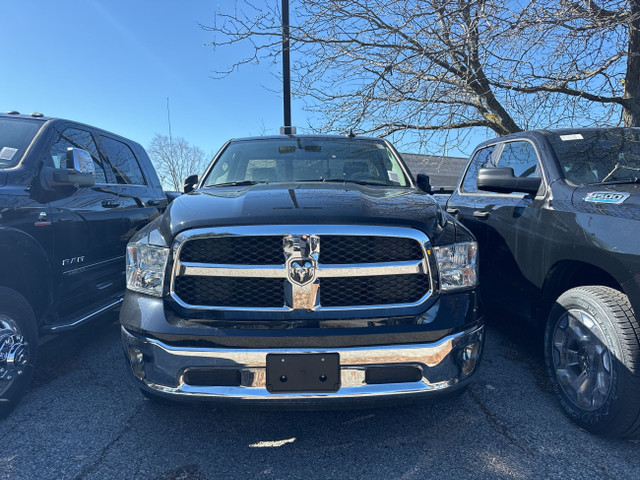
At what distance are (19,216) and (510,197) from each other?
12.2 ft

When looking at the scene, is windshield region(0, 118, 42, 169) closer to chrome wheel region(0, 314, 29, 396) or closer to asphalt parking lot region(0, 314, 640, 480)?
chrome wheel region(0, 314, 29, 396)

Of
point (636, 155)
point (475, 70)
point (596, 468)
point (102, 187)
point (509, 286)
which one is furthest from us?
point (475, 70)

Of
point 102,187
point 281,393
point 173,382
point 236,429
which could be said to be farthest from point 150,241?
point 102,187

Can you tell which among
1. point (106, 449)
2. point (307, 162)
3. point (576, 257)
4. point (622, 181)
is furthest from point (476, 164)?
point (106, 449)

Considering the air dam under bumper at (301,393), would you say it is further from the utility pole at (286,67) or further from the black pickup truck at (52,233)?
the utility pole at (286,67)

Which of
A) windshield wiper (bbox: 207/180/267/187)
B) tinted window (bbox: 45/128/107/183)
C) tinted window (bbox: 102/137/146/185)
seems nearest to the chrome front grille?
windshield wiper (bbox: 207/180/267/187)

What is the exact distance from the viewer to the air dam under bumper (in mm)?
1954

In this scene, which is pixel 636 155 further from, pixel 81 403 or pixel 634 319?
pixel 81 403

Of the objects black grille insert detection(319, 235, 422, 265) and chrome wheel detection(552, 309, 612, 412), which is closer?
black grille insert detection(319, 235, 422, 265)

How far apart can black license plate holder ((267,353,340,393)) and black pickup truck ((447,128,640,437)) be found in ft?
5.21

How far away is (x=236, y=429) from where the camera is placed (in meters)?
2.49

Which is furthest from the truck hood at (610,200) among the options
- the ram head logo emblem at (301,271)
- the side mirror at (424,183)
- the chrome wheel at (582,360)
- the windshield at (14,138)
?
the windshield at (14,138)

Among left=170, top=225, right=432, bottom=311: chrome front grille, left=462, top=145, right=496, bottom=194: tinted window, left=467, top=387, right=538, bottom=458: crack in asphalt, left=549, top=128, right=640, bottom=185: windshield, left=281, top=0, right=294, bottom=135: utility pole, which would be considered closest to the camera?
left=170, top=225, right=432, bottom=311: chrome front grille

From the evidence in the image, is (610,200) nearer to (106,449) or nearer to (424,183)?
(424,183)
